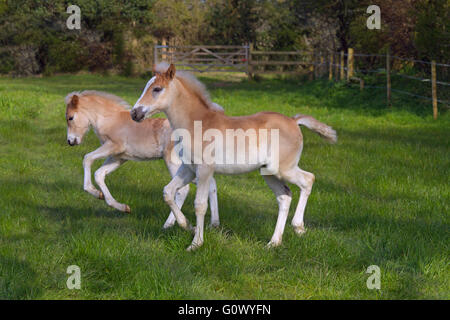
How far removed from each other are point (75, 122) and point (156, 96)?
7.60 feet

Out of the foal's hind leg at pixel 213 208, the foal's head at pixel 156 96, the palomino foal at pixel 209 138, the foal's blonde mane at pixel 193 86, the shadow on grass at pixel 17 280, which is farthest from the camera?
the foal's hind leg at pixel 213 208

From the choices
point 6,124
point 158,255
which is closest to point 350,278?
point 158,255

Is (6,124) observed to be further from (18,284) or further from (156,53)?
Answer: (156,53)

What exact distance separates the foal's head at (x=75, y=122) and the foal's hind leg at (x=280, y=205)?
110 inches

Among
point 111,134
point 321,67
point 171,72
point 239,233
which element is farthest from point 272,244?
point 321,67

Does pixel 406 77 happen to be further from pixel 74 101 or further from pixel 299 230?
pixel 299 230

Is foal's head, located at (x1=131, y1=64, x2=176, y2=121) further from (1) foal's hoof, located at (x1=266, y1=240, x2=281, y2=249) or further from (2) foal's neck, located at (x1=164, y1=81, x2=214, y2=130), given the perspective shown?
(1) foal's hoof, located at (x1=266, y1=240, x2=281, y2=249)

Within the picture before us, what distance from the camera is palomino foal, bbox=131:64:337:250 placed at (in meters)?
5.95

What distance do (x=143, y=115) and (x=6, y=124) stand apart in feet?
35.1

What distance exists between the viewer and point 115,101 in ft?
26.8

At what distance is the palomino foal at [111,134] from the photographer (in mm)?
7625

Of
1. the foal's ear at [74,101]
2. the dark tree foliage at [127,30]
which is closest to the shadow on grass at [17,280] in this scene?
the foal's ear at [74,101]

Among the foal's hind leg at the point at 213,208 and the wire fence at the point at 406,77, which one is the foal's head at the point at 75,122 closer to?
the foal's hind leg at the point at 213,208

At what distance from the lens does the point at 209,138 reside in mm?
5980
